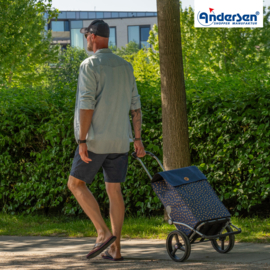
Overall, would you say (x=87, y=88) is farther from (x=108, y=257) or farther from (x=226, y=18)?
(x=226, y=18)

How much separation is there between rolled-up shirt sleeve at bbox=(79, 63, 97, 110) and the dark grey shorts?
447 mm

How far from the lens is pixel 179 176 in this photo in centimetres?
411

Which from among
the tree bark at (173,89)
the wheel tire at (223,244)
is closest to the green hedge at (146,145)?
the tree bark at (173,89)

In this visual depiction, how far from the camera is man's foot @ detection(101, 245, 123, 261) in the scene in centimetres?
401

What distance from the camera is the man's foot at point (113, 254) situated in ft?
13.2

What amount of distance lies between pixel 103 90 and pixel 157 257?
5.44 feet

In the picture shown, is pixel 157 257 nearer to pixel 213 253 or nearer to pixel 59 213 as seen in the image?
pixel 213 253

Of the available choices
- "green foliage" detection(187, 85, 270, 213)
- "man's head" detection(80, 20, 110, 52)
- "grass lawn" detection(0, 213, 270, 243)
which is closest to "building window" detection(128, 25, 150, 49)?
"grass lawn" detection(0, 213, 270, 243)

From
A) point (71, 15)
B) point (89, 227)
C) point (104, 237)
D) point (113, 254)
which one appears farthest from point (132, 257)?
point (71, 15)

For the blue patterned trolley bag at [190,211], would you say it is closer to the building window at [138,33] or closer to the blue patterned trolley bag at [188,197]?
the blue patterned trolley bag at [188,197]

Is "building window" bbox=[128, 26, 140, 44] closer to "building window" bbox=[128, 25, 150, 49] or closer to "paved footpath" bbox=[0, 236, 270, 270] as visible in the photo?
"building window" bbox=[128, 25, 150, 49]

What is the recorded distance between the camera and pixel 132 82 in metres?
4.13

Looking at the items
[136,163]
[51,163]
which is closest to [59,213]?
[51,163]

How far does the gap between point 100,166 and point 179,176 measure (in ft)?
2.49
